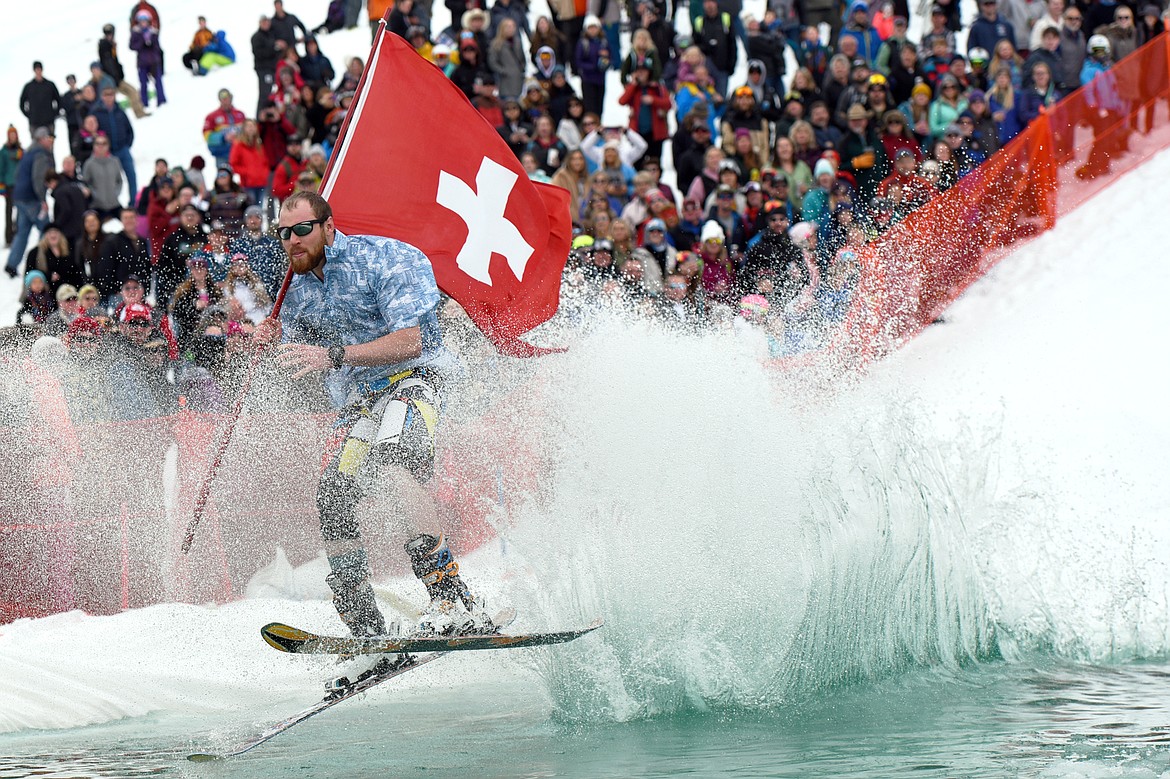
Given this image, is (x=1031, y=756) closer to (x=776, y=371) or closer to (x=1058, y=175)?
(x=776, y=371)

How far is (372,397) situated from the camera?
607cm

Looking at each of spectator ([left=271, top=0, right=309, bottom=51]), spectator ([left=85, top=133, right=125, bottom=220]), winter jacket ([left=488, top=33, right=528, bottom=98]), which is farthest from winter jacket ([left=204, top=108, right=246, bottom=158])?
winter jacket ([left=488, top=33, right=528, bottom=98])

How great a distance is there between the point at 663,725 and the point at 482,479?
3.28 m

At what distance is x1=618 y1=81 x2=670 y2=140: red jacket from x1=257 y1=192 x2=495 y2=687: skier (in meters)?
10.4

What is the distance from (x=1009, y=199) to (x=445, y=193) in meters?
6.16

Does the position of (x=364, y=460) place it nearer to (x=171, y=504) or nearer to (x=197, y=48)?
(x=171, y=504)

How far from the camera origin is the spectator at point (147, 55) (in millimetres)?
24422

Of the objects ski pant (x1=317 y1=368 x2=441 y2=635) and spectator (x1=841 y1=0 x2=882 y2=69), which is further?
spectator (x1=841 y1=0 x2=882 y2=69)

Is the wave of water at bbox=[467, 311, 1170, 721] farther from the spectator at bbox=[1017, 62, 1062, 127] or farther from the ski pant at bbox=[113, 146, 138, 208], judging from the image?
the ski pant at bbox=[113, 146, 138, 208]

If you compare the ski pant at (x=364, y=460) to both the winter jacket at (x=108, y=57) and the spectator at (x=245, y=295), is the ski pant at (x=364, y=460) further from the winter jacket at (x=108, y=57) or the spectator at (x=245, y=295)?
the winter jacket at (x=108, y=57)

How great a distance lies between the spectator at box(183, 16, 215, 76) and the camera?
1016 inches

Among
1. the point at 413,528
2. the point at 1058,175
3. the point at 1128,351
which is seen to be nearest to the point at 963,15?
the point at 1058,175

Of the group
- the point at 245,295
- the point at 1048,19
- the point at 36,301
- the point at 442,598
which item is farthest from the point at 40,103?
the point at 442,598

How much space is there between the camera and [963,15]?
20.7 meters
